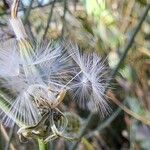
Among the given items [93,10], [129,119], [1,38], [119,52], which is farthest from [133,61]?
[129,119]

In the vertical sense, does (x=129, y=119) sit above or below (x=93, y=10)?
below

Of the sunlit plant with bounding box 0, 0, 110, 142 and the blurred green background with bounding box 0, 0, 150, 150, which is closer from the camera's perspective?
the sunlit plant with bounding box 0, 0, 110, 142

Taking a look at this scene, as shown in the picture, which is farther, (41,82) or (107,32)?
(107,32)

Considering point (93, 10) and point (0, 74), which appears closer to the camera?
point (0, 74)

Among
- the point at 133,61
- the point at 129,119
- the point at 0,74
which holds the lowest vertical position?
the point at 129,119

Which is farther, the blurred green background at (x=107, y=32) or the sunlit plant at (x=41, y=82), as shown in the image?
the blurred green background at (x=107, y=32)

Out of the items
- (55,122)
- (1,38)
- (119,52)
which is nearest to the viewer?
(55,122)

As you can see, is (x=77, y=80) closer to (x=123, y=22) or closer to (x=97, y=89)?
(x=97, y=89)

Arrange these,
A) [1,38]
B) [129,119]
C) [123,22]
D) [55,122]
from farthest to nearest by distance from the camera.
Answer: [129,119] → [123,22] → [1,38] → [55,122]
